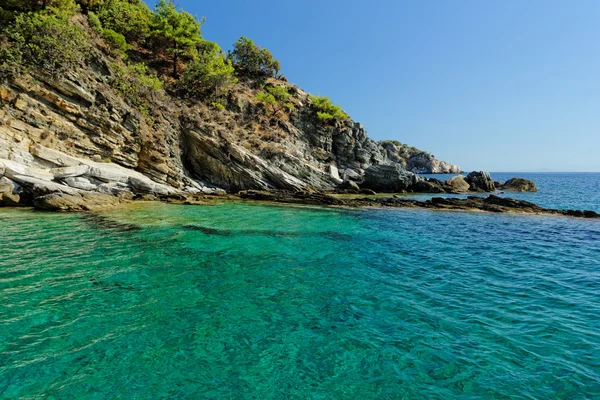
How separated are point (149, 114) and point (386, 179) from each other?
32.7 meters

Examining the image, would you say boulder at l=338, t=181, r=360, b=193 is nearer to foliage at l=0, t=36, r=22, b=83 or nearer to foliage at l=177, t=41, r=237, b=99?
foliage at l=177, t=41, r=237, b=99

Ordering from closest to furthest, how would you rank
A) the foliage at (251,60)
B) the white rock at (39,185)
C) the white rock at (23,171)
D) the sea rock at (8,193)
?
1. the sea rock at (8,193)
2. the white rock at (39,185)
3. the white rock at (23,171)
4. the foliage at (251,60)

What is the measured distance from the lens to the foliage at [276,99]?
5278cm

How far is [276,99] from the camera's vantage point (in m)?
56.0

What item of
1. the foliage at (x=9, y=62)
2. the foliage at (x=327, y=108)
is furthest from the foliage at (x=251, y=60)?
the foliage at (x=9, y=62)

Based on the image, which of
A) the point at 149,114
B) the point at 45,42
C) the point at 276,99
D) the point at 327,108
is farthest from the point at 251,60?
the point at 45,42

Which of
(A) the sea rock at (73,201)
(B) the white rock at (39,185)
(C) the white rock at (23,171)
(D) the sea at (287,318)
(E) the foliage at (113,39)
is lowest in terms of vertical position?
(D) the sea at (287,318)

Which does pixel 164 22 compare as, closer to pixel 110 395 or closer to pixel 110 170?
pixel 110 170

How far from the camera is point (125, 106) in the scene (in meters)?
31.8

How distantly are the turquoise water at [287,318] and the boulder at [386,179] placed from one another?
3067 cm

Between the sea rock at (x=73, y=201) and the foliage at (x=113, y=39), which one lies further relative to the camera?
the foliage at (x=113, y=39)

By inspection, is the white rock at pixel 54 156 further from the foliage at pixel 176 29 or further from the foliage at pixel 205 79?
the foliage at pixel 176 29

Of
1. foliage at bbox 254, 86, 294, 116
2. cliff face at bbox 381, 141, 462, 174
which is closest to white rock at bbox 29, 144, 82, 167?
foliage at bbox 254, 86, 294, 116

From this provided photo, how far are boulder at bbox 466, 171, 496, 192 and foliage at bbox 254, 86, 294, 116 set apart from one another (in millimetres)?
35496
